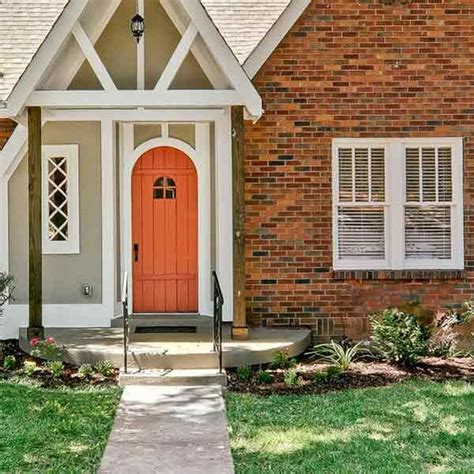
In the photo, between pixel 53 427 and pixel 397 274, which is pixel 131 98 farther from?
pixel 397 274

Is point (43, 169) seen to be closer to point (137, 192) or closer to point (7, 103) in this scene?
point (137, 192)

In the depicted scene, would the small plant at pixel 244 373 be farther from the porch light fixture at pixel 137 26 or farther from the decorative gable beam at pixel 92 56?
the porch light fixture at pixel 137 26

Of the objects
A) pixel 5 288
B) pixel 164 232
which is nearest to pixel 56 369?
pixel 5 288

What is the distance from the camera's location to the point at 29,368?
909cm

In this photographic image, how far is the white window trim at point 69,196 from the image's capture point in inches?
445

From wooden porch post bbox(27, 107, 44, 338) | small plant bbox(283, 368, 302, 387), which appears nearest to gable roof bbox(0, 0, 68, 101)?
wooden porch post bbox(27, 107, 44, 338)

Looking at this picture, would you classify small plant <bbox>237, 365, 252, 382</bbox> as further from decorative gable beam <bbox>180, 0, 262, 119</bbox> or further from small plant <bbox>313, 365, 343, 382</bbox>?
decorative gable beam <bbox>180, 0, 262, 119</bbox>

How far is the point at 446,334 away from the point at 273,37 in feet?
15.8

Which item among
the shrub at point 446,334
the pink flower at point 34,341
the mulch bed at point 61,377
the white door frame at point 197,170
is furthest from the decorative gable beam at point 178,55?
the shrub at point 446,334

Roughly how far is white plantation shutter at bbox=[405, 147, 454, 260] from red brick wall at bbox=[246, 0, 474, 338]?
29cm

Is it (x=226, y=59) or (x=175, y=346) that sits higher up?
(x=226, y=59)

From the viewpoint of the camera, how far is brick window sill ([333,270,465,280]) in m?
11.0

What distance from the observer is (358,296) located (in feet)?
36.2

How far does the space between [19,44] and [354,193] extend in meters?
5.87
